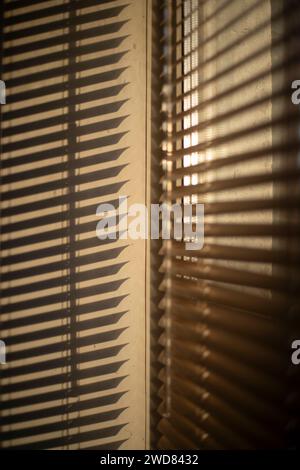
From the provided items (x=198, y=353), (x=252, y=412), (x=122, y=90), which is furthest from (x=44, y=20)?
(x=252, y=412)

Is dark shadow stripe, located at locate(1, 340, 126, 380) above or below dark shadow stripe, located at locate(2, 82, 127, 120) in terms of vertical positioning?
below

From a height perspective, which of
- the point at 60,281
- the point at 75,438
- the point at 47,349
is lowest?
the point at 75,438

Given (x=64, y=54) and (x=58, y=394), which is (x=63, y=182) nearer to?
(x=64, y=54)

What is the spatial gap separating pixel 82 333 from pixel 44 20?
1.20 m

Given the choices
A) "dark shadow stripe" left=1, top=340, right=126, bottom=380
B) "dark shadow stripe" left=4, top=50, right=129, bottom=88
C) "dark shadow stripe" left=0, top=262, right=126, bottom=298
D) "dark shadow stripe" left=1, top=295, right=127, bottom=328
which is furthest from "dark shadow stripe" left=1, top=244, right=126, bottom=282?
"dark shadow stripe" left=4, top=50, right=129, bottom=88

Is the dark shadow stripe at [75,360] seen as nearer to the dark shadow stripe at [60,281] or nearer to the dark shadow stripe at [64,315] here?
the dark shadow stripe at [64,315]

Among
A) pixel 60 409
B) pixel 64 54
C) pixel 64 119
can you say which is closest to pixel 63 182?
pixel 64 119

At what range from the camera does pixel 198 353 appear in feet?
3.82

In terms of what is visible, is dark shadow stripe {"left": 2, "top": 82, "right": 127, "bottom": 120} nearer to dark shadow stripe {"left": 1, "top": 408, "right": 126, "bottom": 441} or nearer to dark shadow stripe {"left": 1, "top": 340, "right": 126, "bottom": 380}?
dark shadow stripe {"left": 1, "top": 340, "right": 126, "bottom": 380}

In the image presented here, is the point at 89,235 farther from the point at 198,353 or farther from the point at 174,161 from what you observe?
the point at 198,353

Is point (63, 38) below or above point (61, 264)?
above

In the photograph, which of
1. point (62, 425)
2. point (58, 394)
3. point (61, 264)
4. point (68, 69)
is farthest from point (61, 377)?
point (68, 69)
